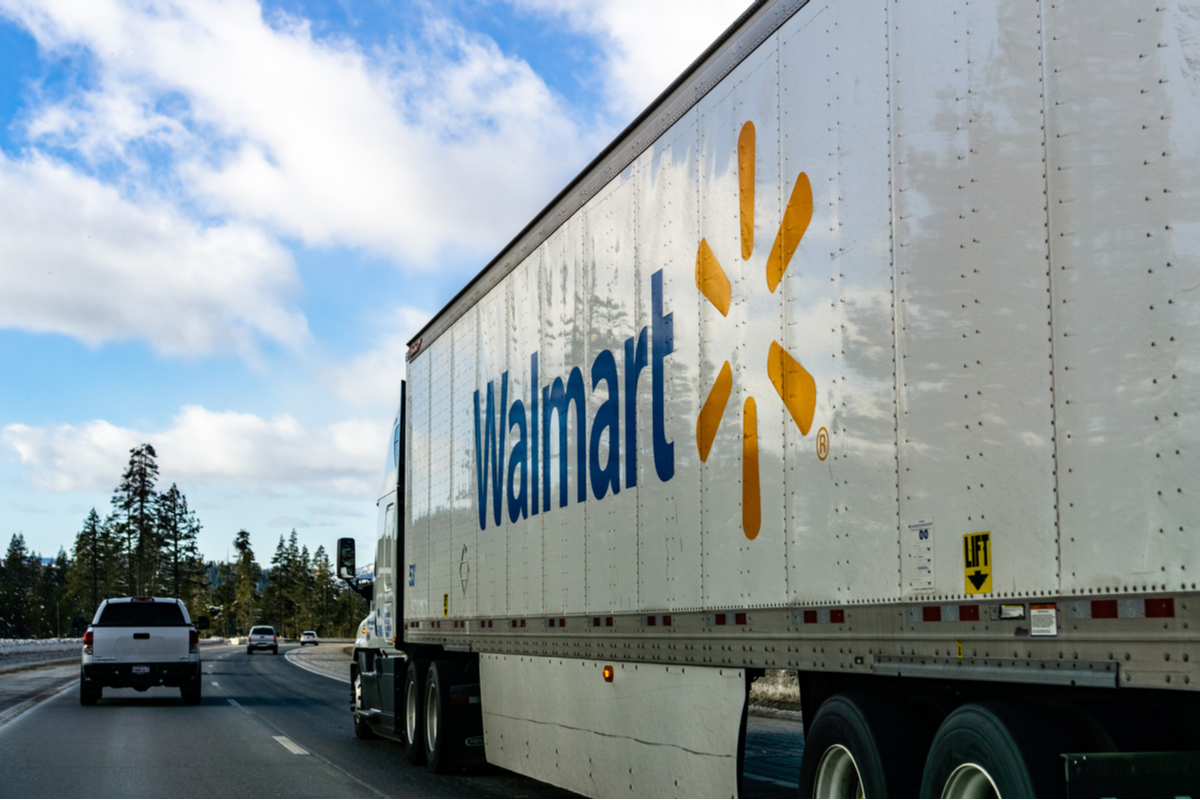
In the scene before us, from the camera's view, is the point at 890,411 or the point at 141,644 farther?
the point at 141,644

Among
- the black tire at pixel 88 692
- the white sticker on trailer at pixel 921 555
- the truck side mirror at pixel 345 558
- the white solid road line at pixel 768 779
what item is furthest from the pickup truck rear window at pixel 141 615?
the white sticker on trailer at pixel 921 555

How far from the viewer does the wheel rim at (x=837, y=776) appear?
5.30 meters

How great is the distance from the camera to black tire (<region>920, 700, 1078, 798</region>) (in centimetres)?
400

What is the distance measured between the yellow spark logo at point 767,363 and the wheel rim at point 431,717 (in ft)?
20.8

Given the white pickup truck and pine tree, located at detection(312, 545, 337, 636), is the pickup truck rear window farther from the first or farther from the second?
pine tree, located at detection(312, 545, 337, 636)

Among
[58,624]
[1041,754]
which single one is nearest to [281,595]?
[58,624]

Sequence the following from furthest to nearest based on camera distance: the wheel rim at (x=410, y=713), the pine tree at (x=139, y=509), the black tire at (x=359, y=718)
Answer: the pine tree at (x=139, y=509) → the black tire at (x=359, y=718) → the wheel rim at (x=410, y=713)

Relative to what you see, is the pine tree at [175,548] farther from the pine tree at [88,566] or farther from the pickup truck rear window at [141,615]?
the pickup truck rear window at [141,615]

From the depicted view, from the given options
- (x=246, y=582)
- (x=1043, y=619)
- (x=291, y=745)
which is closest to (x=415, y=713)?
(x=291, y=745)

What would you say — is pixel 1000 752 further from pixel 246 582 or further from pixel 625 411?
pixel 246 582

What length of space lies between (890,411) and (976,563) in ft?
2.78

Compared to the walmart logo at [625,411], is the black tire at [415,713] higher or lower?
lower

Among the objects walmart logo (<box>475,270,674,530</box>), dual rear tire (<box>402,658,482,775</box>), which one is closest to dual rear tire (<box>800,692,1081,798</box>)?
walmart logo (<box>475,270,674,530</box>)

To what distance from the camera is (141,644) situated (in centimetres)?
2278
